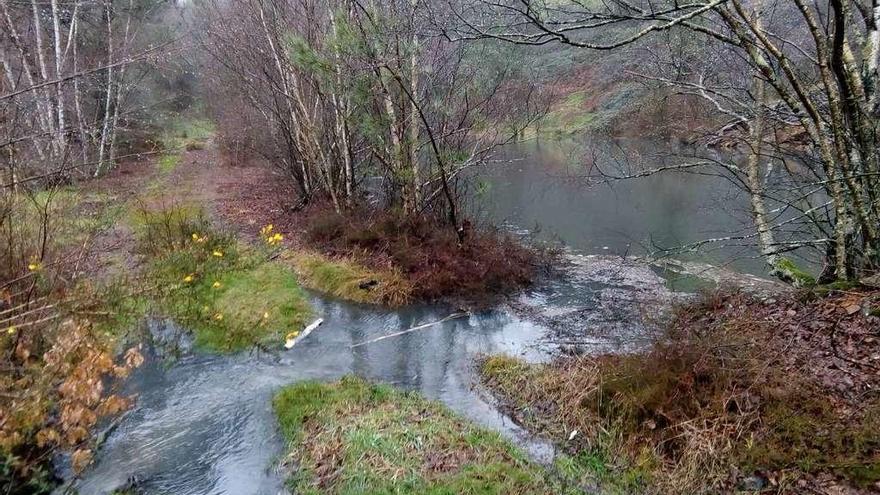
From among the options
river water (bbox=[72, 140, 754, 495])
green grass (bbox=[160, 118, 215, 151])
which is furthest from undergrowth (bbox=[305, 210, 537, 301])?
green grass (bbox=[160, 118, 215, 151])

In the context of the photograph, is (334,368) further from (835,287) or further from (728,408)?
(835,287)

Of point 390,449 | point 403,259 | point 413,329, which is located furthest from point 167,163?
point 390,449

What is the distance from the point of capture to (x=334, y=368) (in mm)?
7207

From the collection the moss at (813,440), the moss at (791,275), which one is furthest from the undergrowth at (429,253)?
the moss at (813,440)

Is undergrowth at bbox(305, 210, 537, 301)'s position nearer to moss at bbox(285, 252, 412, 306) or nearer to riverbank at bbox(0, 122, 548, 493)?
riverbank at bbox(0, 122, 548, 493)

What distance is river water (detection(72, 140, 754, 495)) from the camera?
17.3 ft

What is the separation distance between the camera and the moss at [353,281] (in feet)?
31.5

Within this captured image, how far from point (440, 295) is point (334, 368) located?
9.68 feet

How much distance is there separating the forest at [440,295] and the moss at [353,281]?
0.06 metres

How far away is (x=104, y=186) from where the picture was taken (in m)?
16.5

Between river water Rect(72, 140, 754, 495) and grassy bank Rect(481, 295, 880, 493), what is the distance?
57 centimetres

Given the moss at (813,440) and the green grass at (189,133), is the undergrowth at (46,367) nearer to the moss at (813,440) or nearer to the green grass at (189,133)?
the moss at (813,440)

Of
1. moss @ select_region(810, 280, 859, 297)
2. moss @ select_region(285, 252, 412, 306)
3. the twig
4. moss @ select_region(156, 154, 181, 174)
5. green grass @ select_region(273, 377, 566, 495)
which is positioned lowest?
green grass @ select_region(273, 377, 566, 495)

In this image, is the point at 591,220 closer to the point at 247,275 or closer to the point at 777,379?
the point at 247,275
